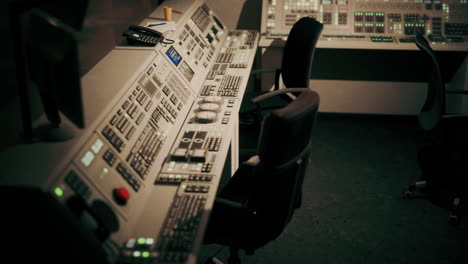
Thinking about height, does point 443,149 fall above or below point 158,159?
below

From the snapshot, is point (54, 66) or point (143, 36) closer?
point (54, 66)

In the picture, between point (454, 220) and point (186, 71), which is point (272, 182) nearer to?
point (186, 71)

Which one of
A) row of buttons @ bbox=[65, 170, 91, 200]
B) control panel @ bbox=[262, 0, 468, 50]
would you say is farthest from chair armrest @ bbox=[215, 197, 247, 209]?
control panel @ bbox=[262, 0, 468, 50]

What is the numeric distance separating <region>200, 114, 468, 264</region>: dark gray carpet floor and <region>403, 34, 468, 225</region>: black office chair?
16 centimetres

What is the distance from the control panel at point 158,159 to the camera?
5.10ft

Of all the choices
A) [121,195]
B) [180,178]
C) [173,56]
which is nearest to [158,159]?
[180,178]

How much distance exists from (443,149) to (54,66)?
7.07ft

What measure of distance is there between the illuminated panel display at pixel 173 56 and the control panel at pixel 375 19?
1234 millimetres

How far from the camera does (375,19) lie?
379 centimetres

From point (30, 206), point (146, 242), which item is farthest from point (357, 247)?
point (30, 206)

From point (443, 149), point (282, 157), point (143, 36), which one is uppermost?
point (143, 36)

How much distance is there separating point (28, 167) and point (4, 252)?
0.92ft

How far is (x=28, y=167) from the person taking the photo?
57.4 inches

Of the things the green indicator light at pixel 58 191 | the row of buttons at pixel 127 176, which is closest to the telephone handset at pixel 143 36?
the row of buttons at pixel 127 176
